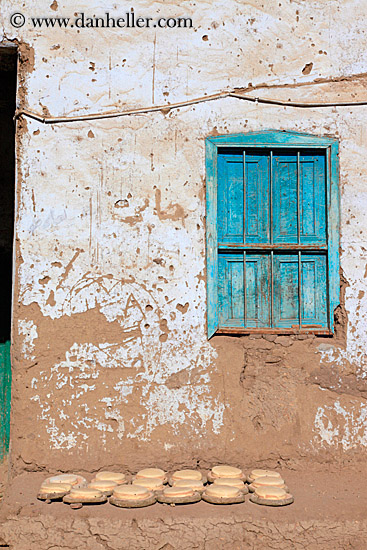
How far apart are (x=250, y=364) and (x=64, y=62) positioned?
7.94 feet

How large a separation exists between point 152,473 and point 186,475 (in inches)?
8.3

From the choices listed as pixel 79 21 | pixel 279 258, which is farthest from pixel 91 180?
pixel 279 258

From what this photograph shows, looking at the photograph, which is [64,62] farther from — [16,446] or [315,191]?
[16,446]

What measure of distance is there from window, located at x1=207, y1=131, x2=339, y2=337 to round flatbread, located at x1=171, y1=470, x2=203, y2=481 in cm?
95

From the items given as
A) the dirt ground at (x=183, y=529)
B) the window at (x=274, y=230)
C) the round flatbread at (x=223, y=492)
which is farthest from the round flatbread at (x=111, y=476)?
the window at (x=274, y=230)

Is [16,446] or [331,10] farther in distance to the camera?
[331,10]

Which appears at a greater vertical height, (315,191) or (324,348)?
(315,191)

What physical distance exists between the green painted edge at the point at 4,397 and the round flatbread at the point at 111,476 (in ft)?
6.55

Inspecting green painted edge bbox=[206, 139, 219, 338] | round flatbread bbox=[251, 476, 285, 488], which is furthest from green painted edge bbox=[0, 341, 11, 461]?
round flatbread bbox=[251, 476, 285, 488]

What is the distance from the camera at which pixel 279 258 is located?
400 cm

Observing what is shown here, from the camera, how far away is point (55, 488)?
3.41m

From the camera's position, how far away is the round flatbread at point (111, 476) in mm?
3549

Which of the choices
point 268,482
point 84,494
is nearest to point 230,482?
point 268,482

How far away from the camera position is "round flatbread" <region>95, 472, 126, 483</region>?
355 cm
